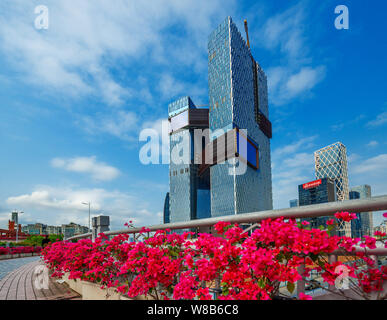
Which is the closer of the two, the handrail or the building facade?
the handrail

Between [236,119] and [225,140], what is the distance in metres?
7.68

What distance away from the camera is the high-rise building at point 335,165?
121 meters

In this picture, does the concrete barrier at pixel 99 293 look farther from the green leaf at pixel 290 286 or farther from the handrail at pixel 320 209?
the green leaf at pixel 290 286

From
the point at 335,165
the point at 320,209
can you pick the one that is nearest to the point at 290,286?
the point at 320,209

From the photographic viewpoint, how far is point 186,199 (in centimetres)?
9900

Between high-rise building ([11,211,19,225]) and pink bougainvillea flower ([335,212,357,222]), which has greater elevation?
pink bougainvillea flower ([335,212,357,222])

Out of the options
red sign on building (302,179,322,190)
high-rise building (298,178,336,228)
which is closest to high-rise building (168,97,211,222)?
red sign on building (302,179,322,190)

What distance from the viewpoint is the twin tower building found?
8012 cm

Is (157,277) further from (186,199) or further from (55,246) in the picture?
(186,199)

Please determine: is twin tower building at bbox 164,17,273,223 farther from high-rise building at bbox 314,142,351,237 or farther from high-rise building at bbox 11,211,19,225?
high-rise building at bbox 11,211,19,225

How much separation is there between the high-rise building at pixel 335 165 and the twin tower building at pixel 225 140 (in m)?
43.3

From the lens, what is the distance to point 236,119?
81.7 meters

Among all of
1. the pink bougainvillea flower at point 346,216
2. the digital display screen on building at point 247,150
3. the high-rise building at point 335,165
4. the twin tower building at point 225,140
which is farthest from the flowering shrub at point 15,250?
the high-rise building at point 335,165
